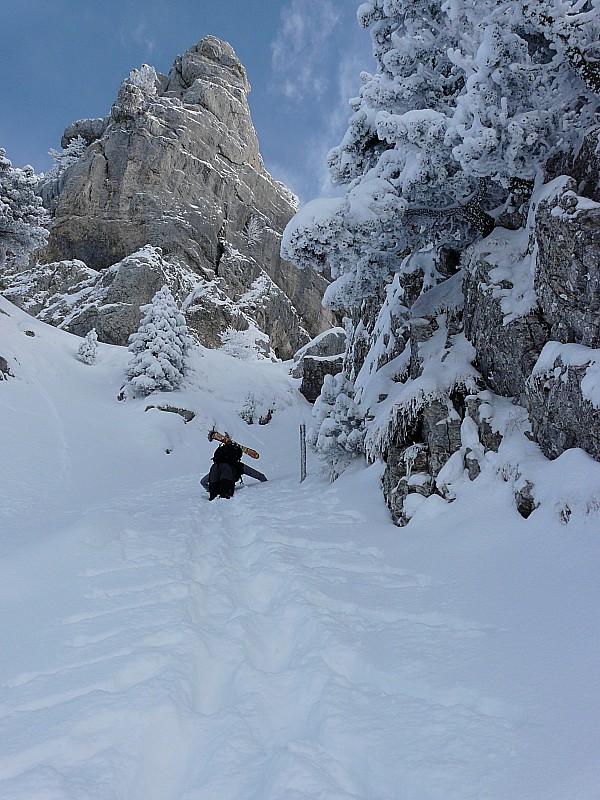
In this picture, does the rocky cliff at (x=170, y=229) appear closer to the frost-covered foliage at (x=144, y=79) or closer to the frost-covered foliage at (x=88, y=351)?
the frost-covered foliage at (x=144, y=79)

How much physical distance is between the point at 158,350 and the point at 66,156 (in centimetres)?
5169

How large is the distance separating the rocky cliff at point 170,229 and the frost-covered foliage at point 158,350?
53.1 feet

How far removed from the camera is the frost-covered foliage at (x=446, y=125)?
581cm

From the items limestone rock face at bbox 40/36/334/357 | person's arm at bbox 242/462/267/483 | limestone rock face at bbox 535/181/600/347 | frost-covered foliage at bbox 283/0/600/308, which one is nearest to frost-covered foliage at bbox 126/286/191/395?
person's arm at bbox 242/462/267/483

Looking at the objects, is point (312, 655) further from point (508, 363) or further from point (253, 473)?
point (253, 473)

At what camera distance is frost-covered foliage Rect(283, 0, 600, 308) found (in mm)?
5809

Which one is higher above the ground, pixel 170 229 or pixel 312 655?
pixel 170 229

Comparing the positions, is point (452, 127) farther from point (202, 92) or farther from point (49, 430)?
point (202, 92)

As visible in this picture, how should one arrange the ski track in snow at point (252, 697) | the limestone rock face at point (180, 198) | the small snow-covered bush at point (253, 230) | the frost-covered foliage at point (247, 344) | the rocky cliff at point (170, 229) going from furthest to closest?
the small snow-covered bush at point (253, 230), the limestone rock face at point (180, 198), the frost-covered foliage at point (247, 344), the rocky cliff at point (170, 229), the ski track in snow at point (252, 697)

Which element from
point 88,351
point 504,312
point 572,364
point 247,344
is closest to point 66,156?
point 247,344

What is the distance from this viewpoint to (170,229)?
50531 mm

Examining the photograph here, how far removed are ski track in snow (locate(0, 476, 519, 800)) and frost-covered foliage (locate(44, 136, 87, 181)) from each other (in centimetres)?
6866

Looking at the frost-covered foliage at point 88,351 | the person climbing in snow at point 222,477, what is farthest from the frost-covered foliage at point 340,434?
the frost-covered foliage at point 88,351

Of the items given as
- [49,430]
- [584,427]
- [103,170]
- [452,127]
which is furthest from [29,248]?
Answer: [103,170]
